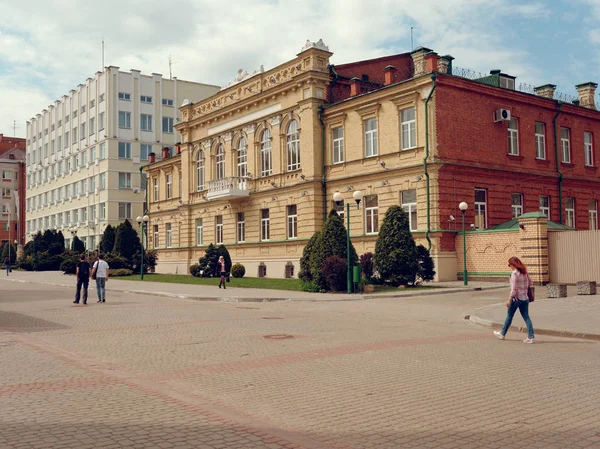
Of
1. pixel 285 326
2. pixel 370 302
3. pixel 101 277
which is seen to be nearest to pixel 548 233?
pixel 370 302

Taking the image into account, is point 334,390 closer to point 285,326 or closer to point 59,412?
point 59,412

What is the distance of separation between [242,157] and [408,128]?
1543 cm

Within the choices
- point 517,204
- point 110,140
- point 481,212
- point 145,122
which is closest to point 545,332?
point 481,212

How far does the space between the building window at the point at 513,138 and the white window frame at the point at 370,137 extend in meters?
7.45

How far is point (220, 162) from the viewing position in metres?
47.8

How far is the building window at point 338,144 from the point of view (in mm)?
37562

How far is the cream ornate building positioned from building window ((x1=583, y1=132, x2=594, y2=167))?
12.9 metres

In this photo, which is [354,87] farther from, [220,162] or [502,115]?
[220,162]

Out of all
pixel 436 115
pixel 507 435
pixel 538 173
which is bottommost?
pixel 507 435

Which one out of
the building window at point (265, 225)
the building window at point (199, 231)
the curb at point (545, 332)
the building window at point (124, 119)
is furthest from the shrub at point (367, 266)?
the building window at point (124, 119)

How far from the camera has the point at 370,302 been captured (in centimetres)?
2291

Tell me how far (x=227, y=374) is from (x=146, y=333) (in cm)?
552

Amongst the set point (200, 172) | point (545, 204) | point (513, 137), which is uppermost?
point (200, 172)

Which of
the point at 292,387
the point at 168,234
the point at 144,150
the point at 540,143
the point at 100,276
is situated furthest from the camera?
the point at 144,150
